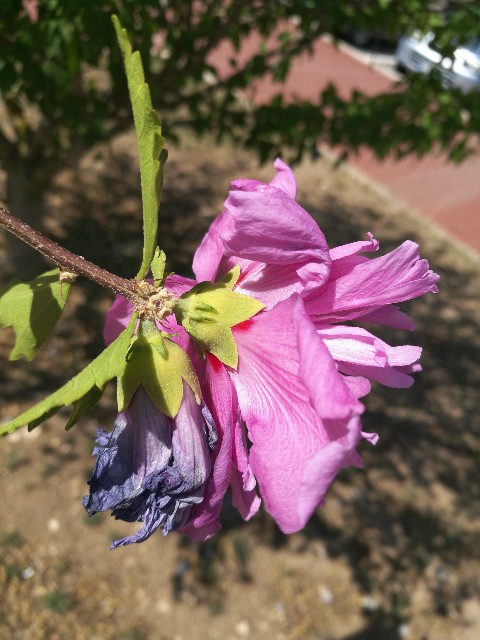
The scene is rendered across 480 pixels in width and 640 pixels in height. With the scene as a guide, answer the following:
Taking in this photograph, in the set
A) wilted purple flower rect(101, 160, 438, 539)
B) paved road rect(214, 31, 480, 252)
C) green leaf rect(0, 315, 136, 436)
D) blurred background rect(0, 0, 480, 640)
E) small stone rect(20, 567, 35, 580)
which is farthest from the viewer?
paved road rect(214, 31, 480, 252)

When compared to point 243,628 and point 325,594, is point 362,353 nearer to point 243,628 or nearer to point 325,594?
point 243,628

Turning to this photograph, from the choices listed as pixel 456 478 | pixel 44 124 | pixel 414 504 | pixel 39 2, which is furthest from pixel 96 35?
pixel 456 478

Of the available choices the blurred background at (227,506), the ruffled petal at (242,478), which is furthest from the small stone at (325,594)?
the ruffled petal at (242,478)

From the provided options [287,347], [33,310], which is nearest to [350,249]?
[287,347]

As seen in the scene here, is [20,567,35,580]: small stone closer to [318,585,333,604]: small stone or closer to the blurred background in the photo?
the blurred background

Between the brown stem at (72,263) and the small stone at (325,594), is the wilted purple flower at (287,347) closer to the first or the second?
the brown stem at (72,263)

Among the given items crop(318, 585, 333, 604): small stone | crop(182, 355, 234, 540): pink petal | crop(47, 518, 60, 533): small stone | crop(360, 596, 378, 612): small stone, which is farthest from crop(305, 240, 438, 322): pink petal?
crop(360, 596, 378, 612): small stone
